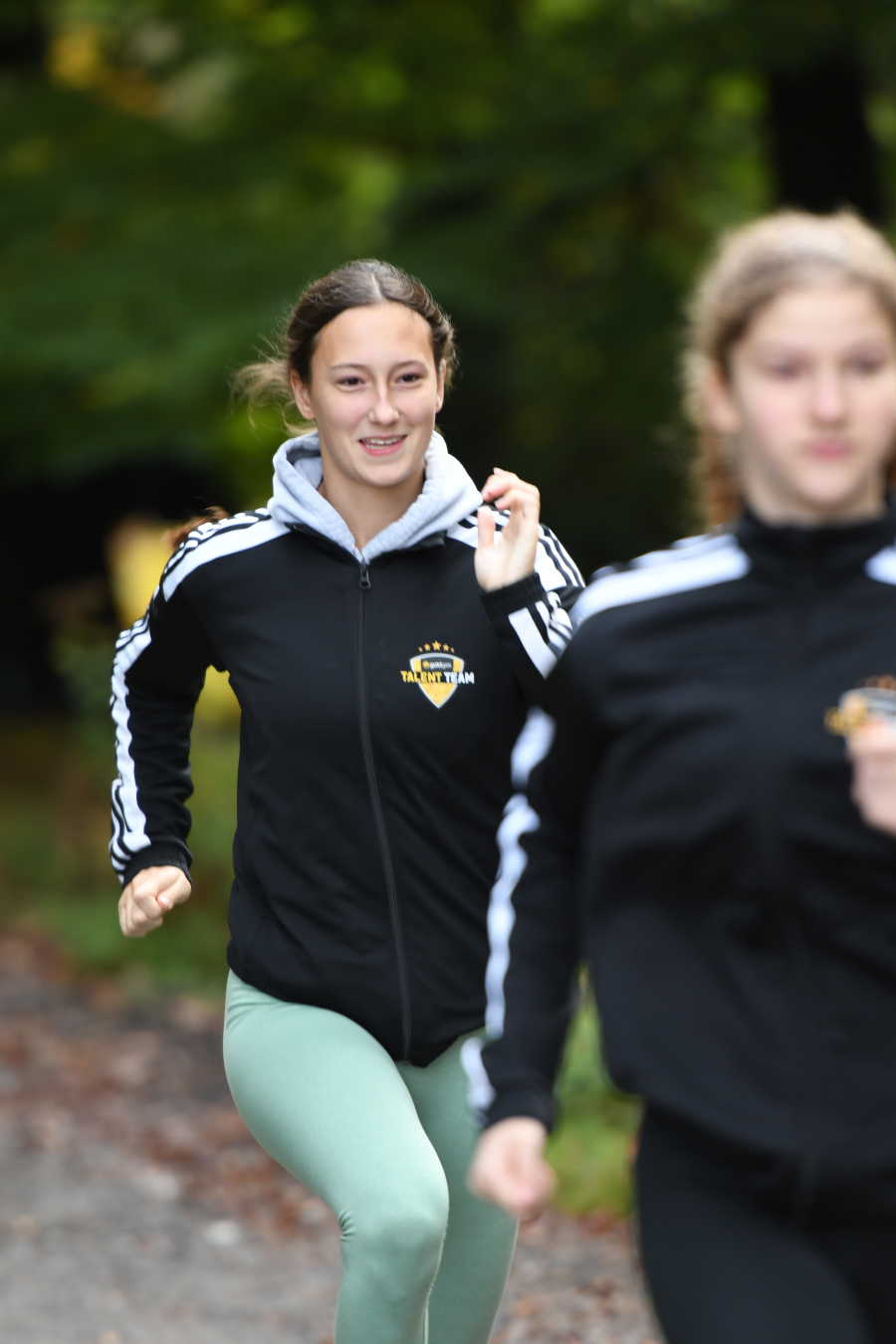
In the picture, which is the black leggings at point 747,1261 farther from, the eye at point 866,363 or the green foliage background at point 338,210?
the green foliage background at point 338,210

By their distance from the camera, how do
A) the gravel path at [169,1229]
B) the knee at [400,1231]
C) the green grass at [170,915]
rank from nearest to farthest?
the knee at [400,1231]
the gravel path at [169,1229]
the green grass at [170,915]

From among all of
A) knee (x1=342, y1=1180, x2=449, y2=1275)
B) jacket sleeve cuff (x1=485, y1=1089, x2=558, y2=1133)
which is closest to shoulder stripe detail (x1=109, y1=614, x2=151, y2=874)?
knee (x1=342, y1=1180, x2=449, y2=1275)

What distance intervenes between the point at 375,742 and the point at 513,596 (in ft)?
1.22

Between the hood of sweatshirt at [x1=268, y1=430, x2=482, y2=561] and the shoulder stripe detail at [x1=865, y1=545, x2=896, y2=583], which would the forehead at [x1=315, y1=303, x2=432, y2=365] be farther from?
the shoulder stripe detail at [x1=865, y1=545, x2=896, y2=583]

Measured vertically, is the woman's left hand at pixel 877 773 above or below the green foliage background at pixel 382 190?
below

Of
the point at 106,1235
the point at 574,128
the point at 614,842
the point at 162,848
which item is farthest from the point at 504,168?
the point at 614,842

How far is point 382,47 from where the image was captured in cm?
1097

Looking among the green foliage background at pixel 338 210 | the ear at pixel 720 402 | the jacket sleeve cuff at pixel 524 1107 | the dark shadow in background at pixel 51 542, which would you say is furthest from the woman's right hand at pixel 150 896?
the dark shadow in background at pixel 51 542

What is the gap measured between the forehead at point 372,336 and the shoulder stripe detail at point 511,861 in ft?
3.35

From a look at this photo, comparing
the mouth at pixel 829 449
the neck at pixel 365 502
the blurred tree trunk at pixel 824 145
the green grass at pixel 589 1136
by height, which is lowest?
the green grass at pixel 589 1136

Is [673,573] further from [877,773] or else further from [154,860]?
[154,860]

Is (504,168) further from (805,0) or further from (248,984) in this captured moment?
(248,984)

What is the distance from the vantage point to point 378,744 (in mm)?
3102

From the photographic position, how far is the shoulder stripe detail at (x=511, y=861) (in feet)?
7.78
